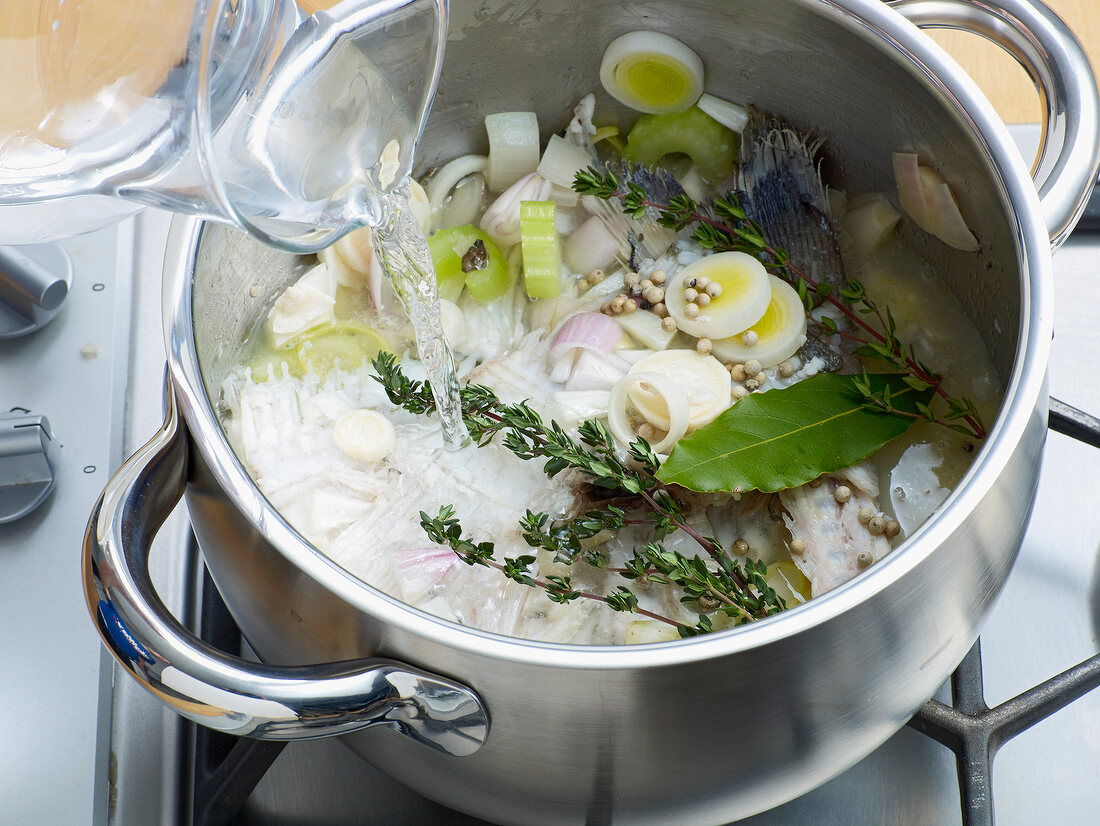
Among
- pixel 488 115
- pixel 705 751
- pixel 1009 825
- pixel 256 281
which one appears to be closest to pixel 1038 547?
pixel 1009 825

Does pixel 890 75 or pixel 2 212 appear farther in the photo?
pixel 890 75

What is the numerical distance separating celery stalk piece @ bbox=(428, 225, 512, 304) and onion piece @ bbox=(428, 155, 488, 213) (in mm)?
50

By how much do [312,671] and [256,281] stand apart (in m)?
0.52

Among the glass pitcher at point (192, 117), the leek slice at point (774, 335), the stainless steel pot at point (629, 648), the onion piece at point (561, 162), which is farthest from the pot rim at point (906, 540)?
the onion piece at point (561, 162)

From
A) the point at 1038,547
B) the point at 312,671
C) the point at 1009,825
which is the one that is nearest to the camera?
the point at 312,671

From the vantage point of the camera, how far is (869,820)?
88 cm

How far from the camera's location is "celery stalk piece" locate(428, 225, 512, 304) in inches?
41.0

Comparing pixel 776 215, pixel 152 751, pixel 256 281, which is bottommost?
pixel 152 751

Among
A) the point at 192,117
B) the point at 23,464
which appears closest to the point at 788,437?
the point at 192,117

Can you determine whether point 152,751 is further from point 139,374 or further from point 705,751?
point 705,751

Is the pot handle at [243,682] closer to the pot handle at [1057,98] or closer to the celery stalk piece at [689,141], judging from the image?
the pot handle at [1057,98]

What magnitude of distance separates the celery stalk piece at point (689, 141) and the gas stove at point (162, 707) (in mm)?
460

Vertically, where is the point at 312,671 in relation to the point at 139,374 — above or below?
above

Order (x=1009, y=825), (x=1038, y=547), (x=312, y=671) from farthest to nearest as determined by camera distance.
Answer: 1. (x=1038, y=547)
2. (x=1009, y=825)
3. (x=312, y=671)
